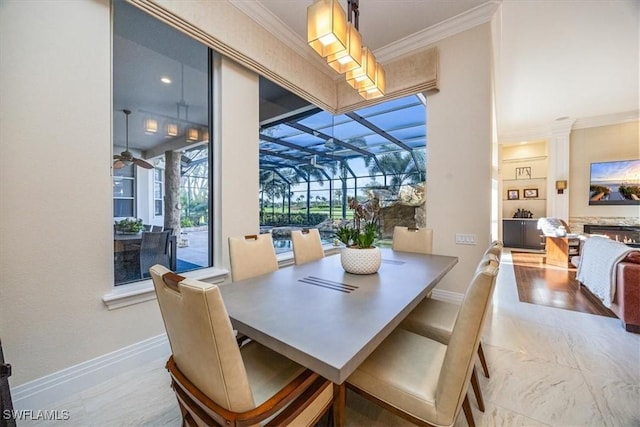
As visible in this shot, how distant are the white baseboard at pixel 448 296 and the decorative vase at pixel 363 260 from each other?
1.85m

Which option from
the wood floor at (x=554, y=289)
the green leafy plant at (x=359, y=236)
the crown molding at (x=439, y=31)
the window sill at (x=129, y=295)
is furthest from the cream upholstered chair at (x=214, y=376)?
the crown molding at (x=439, y=31)

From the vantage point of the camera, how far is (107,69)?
187cm

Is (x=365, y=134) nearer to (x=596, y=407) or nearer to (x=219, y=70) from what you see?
(x=219, y=70)

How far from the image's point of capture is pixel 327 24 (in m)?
1.56

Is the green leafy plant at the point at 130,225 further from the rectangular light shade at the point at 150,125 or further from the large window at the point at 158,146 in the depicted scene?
the rectangular light shade at the point at 150,125

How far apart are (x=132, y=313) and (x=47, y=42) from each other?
1.87 m

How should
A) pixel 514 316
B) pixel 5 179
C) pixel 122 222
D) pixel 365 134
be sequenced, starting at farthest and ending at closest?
pixel 365 134
pixel 514 316
pixel 122 222
pixel 5 179

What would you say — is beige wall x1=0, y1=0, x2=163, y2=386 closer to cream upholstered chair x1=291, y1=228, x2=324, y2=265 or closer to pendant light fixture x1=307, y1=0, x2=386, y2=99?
cream upholstered chair x1=291, y1=228, x2=324, y2=265

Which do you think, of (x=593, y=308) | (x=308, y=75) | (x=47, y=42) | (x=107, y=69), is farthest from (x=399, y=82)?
(x=593, y=308)

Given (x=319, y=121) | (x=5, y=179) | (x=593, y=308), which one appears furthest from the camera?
(x=319, y=121)

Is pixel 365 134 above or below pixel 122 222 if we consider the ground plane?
above

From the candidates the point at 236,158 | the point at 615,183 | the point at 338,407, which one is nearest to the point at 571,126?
the point at 615,183

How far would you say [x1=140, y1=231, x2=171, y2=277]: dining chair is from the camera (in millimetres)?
2201

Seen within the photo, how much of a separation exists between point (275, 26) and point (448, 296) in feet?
12.2
